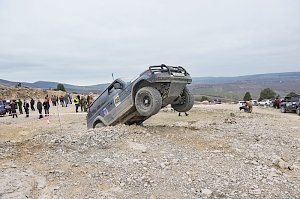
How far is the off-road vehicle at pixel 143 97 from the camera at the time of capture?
445 inches

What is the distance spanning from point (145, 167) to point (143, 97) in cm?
402

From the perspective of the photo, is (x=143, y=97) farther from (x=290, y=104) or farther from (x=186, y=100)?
(x=290, y=104)

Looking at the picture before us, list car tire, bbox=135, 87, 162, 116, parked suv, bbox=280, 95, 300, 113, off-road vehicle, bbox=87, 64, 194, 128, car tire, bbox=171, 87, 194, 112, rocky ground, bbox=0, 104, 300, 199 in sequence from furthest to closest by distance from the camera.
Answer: parked suv, bbox=280, 95, 300, 113 < car tire, bbox=171, 87, 194, 112 < off-road vehicle, bbox=87, 64, 194, 128 < car tire, bbox=135, 87, 162, 116 < rocky ground, bbox=0, 104, 300, 199

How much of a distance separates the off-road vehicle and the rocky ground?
1208 mm

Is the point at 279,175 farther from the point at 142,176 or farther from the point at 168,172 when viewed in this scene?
the point at 142,176

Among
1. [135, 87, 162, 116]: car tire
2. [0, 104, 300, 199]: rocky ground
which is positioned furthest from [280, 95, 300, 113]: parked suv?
[135, 87, 162, 116]: car tire

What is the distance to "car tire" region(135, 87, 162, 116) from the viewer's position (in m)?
11.1

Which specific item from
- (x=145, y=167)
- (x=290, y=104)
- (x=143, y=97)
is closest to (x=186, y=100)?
(x=143, y=97)

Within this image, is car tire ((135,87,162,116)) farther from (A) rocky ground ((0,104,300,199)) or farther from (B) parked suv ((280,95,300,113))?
(B) parked suv ((280,95,300,113))

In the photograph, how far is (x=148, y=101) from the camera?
11.4m

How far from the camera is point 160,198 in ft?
21.7

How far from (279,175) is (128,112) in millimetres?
5880

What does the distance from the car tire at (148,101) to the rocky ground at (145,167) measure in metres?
0.87

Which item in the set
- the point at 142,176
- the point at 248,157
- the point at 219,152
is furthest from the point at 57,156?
the point at 248,157
